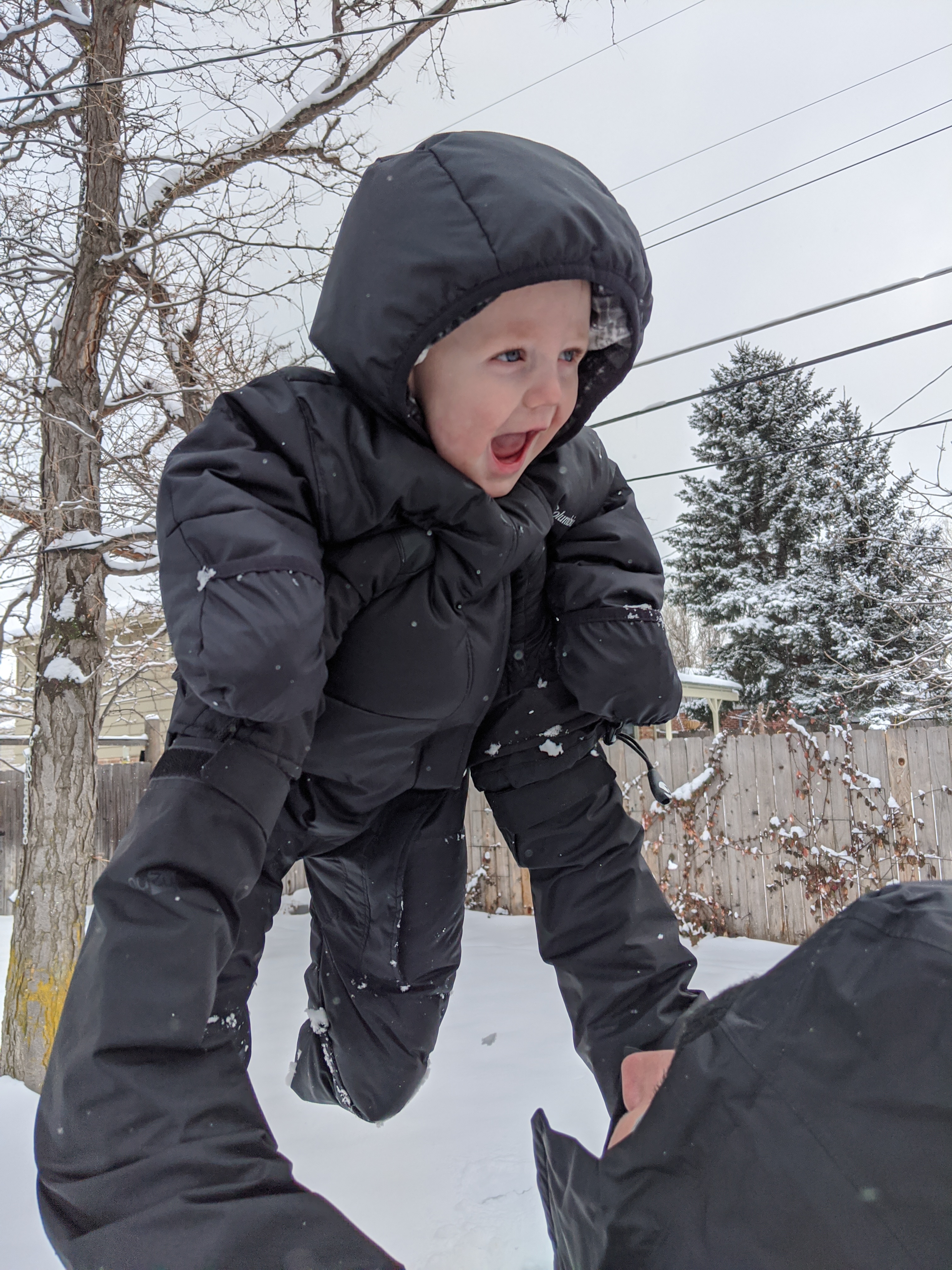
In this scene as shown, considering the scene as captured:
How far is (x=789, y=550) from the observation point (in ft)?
51.4

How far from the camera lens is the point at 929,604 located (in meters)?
7.82

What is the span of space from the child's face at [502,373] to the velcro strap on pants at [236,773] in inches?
19.6

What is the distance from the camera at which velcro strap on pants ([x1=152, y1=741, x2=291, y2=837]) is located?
40.8 inches

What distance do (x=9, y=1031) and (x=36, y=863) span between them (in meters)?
0.77

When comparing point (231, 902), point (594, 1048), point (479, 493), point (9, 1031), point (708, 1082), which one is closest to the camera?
point (708, 1082)

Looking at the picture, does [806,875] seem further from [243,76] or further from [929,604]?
[243,76]

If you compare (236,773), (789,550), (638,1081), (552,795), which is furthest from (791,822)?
(789,550)

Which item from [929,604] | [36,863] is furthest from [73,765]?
[929,604]

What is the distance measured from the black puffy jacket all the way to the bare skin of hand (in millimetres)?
509

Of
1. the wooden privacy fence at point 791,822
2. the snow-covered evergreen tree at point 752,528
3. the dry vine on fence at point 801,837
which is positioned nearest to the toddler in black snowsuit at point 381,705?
the wooden privacy fence at point 791,822

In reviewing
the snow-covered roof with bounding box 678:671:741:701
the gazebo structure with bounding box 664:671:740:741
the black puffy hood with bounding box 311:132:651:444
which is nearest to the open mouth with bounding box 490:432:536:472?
the black puffy hood with bounding box 311:132:651:444

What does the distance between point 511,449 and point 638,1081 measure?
0.87 meters

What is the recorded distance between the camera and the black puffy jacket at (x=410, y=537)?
38.2 inches

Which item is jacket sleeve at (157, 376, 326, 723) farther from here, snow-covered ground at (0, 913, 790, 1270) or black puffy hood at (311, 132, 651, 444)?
snow-covered ground at (0, 913, 790, 1270)
